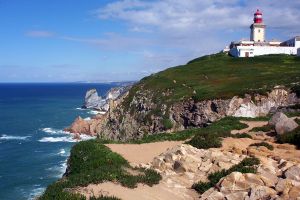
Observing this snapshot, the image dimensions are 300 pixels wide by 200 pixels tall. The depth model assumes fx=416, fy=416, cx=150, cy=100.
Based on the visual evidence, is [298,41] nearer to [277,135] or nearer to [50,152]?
[50,152]

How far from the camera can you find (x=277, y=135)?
24.9m

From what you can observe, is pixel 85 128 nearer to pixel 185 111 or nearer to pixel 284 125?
pixel 185 111

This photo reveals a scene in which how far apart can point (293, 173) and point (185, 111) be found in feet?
129

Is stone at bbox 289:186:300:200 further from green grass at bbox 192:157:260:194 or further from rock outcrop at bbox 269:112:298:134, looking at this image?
rock outcrop at bbox 269:112:298:134

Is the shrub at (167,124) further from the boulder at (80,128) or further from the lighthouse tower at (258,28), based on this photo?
the lighthouse tower at (258,28)

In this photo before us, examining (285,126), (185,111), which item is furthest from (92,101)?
(285,126)

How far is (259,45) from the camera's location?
105 meters

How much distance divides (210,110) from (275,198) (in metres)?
39.4

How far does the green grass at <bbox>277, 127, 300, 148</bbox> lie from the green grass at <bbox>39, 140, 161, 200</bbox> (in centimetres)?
904

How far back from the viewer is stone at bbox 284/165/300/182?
15483mm

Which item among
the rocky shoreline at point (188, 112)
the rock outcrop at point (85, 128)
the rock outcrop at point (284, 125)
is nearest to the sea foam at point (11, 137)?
the rock outcrop at point (85, 128)

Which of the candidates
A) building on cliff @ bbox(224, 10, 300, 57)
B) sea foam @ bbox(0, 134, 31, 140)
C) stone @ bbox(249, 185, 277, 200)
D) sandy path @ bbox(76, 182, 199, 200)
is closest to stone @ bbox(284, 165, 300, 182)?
stone @ bbox(249, 185, 277, 200)

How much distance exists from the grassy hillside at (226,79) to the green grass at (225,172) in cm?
3502

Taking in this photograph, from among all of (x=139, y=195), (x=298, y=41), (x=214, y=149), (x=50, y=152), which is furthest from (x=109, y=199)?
(x=298, y=41)
